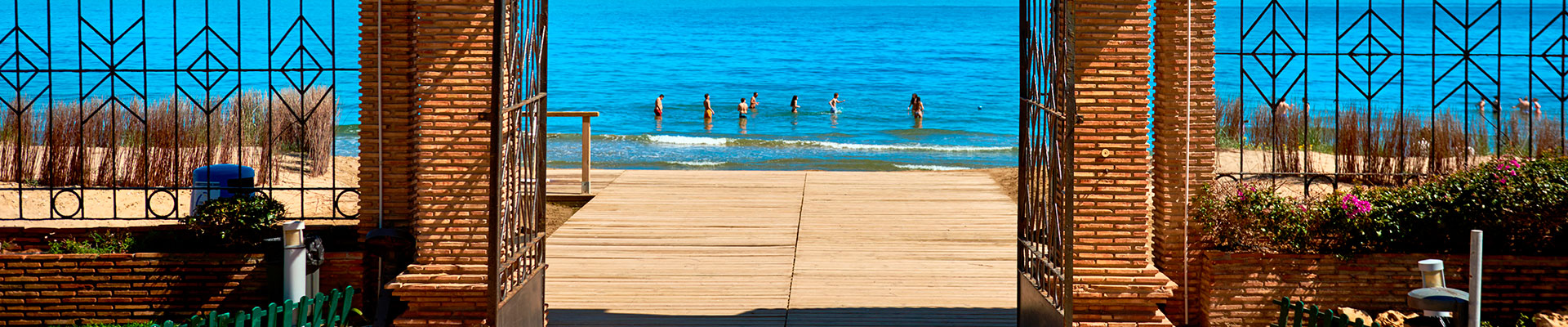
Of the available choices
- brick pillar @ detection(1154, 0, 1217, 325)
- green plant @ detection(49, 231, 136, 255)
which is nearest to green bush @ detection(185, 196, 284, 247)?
green plant @ detection(49, 231, 136, 255)

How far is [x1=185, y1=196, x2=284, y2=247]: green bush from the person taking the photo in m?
6.45

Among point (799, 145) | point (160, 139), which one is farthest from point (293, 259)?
point (799, 145)

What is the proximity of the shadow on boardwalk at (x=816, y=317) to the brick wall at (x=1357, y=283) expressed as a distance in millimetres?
1067

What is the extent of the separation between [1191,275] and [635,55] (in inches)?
2074

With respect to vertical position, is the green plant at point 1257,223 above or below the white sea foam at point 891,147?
below

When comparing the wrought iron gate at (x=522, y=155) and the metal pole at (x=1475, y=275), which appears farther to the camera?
the wrought iron gate at (x=522, y=155)

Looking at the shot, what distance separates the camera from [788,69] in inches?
2130

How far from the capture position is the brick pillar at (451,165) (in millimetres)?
5055

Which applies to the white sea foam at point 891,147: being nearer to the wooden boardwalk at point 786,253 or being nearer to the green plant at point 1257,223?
the wooden boardwalk at point 786,253

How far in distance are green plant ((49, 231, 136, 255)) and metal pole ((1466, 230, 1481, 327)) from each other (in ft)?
20.2

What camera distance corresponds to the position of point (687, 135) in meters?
33.1

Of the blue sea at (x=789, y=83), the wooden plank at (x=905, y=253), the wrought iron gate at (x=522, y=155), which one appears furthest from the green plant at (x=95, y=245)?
the blue sea at (x=789, y=83)

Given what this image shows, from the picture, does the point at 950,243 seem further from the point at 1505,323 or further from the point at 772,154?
the point at 772,154

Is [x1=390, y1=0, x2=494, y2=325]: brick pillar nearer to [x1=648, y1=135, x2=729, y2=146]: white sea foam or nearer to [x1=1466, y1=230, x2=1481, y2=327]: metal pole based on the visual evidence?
[x1=1466, y1=230, x2=1481, y2=327]: metal pole
